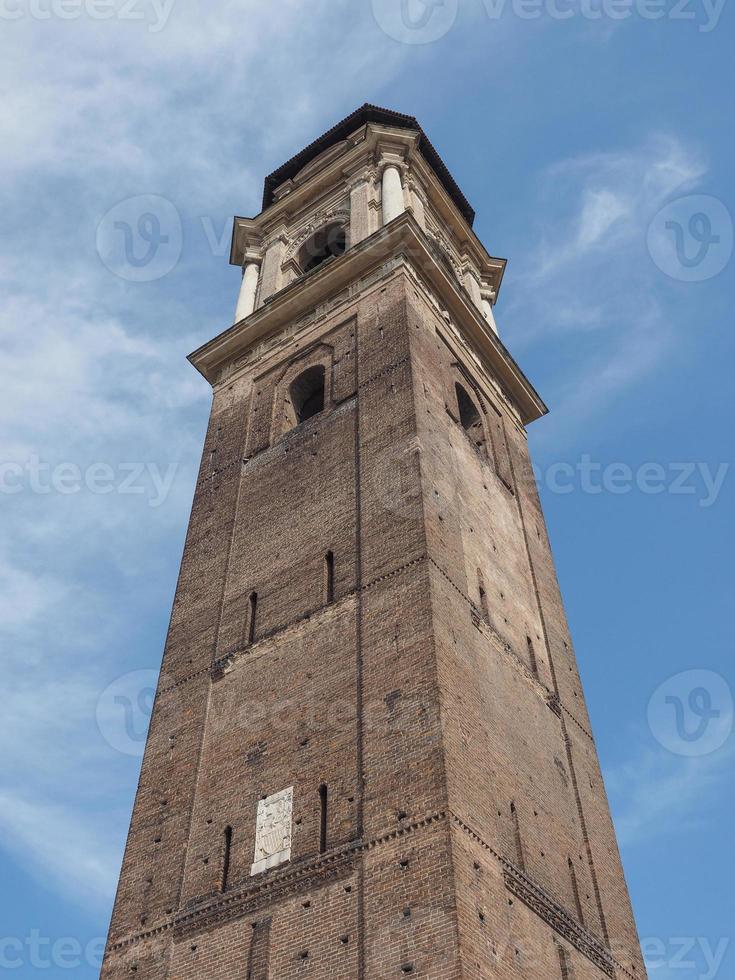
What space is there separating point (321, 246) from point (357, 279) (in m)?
6.10

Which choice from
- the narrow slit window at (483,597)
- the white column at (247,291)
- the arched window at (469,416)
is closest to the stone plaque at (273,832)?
the narrow slit window at (483,597)

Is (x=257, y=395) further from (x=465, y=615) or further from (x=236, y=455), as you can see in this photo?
(x=465, y=615)

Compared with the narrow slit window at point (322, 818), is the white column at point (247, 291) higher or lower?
higher

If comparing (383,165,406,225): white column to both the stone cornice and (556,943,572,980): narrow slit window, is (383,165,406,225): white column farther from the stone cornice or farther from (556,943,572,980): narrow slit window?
(556,943,572,980): narrow slit window

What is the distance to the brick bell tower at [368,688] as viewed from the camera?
14227mm

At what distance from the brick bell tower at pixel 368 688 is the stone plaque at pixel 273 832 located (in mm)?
47

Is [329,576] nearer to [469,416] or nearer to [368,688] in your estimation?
[368,688]

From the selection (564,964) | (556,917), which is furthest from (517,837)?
(564,964)

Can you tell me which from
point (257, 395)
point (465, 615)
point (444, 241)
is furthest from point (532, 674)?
point (444, 241)

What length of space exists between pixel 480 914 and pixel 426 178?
24768 mm

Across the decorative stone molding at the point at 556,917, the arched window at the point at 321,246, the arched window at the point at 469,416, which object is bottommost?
the decorative stone molding at the point at 556,917

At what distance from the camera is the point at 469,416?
26281 mm

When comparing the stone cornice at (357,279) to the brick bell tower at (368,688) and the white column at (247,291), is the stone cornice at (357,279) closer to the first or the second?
the brick bell tower at (368,688)

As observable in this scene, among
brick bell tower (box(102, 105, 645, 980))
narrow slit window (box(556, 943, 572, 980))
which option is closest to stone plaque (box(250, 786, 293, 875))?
brick bell tower (box(102, 105, 645, 980))
